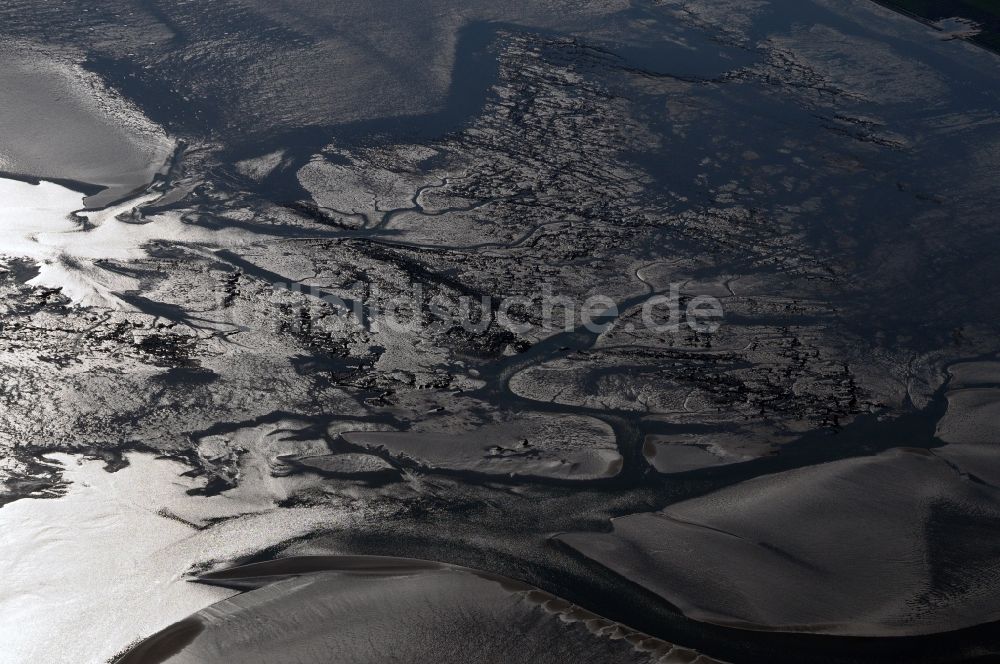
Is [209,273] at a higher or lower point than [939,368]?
lower

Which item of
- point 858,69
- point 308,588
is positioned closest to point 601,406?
point 308,588

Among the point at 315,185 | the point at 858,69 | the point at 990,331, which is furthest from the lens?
the point at 858,69

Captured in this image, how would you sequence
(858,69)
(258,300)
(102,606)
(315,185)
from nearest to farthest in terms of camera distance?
1. (102,606)
2. (258,300)
3. (315,185)
4. (858,69)

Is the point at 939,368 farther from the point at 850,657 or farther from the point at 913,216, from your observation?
the point at 850,657

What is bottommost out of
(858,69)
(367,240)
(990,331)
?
(367,240)

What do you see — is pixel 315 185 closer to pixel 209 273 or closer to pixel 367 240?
pixel 367 240

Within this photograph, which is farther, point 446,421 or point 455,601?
point 446,421
